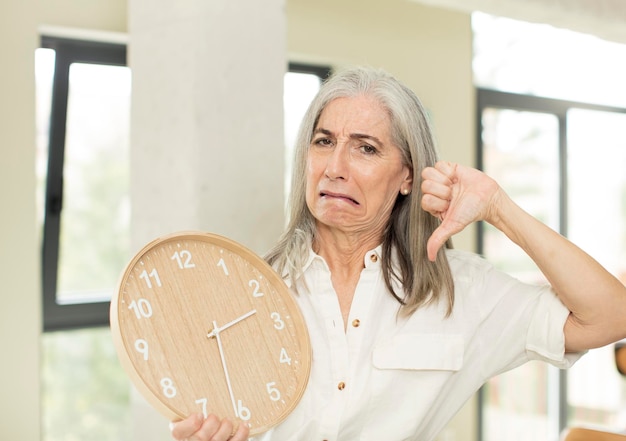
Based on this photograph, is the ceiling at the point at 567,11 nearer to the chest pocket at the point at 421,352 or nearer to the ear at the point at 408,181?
the ear at the point at 408,181

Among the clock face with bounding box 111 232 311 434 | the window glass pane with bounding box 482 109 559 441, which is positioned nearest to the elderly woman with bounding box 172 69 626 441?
the clock face with bounding box 111 232 311 434

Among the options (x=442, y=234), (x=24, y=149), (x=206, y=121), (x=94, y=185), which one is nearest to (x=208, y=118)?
(x=206, y=121)

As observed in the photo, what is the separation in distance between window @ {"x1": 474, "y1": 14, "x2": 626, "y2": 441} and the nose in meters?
3.21

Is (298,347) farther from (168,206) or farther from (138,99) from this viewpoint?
(138,99)

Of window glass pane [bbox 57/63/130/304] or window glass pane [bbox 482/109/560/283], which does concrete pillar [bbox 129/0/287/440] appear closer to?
window glass pane [bbox 57/63/130/304]

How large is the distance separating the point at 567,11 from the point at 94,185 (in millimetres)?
2476

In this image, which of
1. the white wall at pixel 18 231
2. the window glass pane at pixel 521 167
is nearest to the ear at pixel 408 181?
the white wall at pixel 18 231

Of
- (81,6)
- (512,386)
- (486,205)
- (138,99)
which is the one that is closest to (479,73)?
(512,386)

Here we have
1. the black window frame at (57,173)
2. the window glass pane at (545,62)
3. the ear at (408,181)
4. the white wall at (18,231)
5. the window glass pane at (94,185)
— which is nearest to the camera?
the ear at (408,181)

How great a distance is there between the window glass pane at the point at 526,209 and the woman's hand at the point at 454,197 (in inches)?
133

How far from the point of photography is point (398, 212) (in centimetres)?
190

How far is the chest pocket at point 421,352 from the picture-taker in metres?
1.72

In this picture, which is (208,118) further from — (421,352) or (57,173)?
(57,173)

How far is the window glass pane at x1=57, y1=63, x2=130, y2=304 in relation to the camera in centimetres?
365
